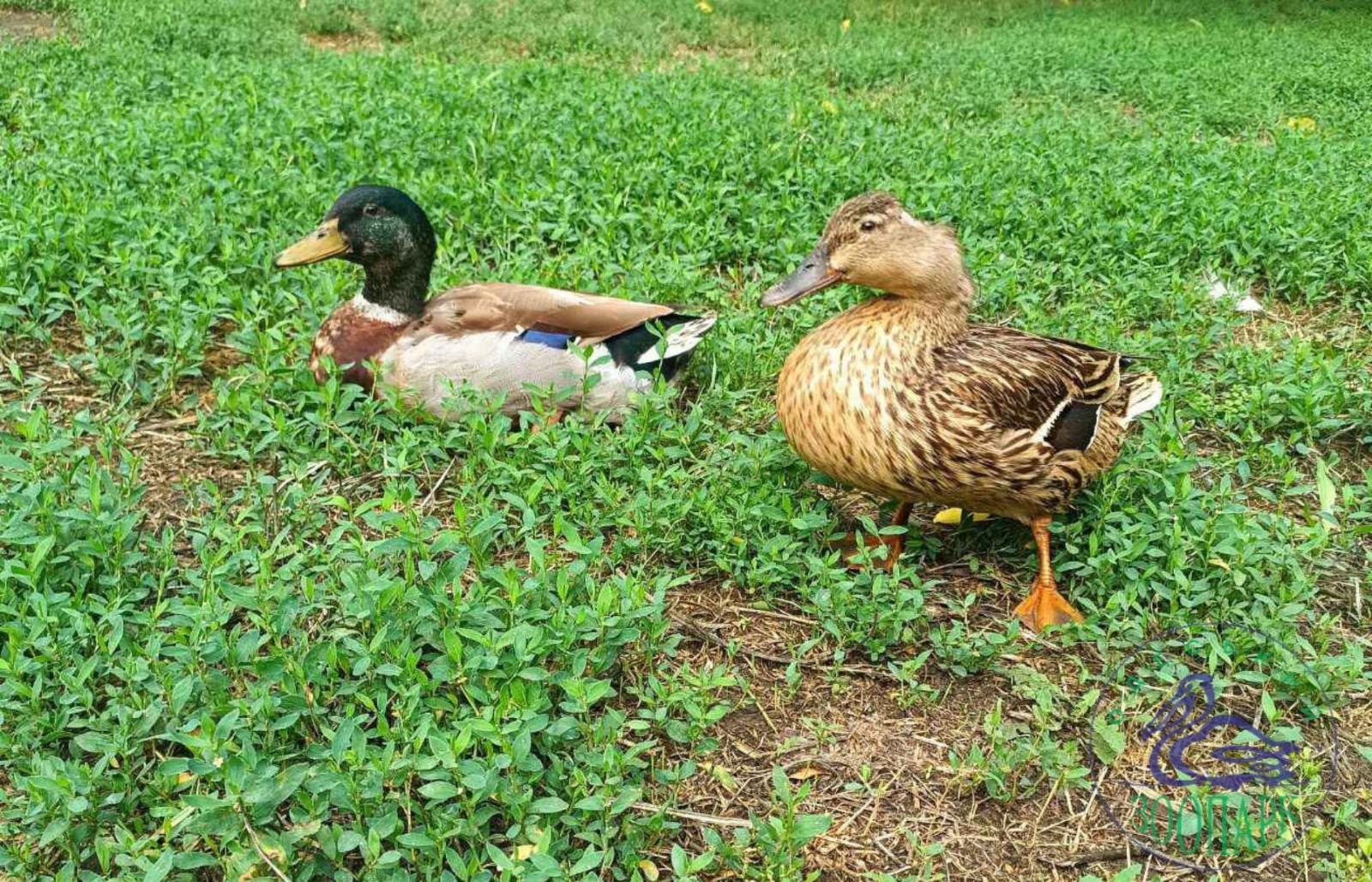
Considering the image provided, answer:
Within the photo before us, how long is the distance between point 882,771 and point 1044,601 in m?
0.78

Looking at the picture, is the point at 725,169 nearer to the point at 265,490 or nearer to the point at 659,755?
the point at 265,490

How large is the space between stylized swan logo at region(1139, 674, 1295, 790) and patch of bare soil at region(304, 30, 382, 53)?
8.33 meters

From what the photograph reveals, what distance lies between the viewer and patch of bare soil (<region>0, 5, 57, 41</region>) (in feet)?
26.3

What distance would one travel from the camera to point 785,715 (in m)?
2.76

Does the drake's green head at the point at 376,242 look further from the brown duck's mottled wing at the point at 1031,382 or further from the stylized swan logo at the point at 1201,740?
the stylized swan logo at the point at 1201,740

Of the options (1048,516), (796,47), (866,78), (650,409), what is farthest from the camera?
(796,47)

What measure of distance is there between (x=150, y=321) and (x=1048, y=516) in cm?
333

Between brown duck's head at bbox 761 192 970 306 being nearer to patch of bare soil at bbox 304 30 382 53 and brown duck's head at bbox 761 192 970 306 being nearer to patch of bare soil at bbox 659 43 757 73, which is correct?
patch of bare soil at bbox 659 43 757 73

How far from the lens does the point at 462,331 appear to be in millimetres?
3885

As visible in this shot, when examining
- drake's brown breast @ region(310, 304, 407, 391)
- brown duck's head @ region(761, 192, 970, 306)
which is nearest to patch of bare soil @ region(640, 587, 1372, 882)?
brown duck's head @ region(761, 192, 970, 306)

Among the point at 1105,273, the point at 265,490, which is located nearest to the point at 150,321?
the point at 265,490

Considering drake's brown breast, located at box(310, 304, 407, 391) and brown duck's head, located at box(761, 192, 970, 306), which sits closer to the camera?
brown duck's head, located at box(761, 192, 970, 306)

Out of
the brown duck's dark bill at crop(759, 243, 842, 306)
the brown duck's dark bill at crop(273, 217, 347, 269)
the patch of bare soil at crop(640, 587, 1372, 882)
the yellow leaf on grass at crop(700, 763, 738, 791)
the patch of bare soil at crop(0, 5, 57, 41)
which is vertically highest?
the patch of bare soil at crop(0, 5, 57, 41)

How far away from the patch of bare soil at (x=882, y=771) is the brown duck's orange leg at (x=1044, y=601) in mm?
78
